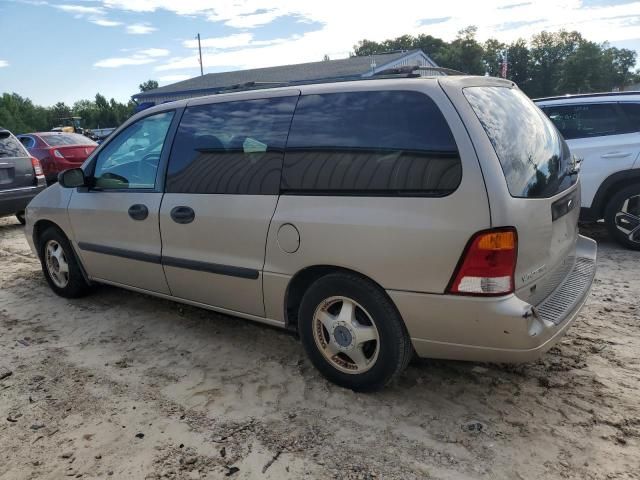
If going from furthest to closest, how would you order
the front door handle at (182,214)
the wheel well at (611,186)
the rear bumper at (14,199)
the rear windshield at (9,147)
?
the rear windshield at (9,147)
the rear bumper at (14,199)
the wheel well at (611,186)
the front door handle at (182,214)

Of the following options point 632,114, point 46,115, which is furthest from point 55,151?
point 46,115

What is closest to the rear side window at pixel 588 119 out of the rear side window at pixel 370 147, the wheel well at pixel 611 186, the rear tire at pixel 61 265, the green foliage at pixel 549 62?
the wheel well at pixel 611 186

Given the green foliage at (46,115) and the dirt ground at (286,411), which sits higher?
the green foliage at (46,115)

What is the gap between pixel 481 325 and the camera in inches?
95.6

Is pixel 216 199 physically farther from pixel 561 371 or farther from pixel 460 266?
pixel 561 371

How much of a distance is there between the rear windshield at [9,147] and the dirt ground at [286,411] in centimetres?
499

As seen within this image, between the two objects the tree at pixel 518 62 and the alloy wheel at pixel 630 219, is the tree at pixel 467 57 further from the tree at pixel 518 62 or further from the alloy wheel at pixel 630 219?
the alloy wheel at pixel 630 219

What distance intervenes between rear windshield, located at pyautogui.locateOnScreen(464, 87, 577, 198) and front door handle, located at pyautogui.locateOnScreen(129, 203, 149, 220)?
2387 millimetres

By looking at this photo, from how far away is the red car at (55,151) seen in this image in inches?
435

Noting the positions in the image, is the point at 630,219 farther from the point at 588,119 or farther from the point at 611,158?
the point at 588,119

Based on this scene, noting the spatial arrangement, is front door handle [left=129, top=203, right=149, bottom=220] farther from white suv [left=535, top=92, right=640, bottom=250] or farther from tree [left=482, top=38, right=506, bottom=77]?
tree [left=482, top=38, right=506, bottom=77]

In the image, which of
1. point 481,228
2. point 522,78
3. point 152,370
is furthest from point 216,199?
point 522,78

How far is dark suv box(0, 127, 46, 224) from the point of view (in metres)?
7.70

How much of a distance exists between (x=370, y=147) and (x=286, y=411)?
156 centimetres
